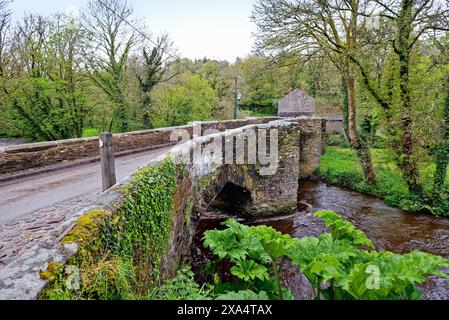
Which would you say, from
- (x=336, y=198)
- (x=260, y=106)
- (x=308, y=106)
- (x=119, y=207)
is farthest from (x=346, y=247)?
(x=260, y=106)

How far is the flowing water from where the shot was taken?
24.0 ft

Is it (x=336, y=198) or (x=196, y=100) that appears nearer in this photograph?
(x=336, y=198)

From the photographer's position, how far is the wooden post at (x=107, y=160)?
4641 mm

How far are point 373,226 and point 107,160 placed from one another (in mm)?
9381

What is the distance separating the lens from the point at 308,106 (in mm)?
29062

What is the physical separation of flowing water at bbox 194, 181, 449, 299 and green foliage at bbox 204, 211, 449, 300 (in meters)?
3.74

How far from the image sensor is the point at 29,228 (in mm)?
4359

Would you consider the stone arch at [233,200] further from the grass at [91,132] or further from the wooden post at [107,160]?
the grass at [91,132]

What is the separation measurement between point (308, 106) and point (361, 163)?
15.5 meters

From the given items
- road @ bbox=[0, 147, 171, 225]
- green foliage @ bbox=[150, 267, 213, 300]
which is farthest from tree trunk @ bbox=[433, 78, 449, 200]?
green foliage @ bbox=[150, 267, 213, 300]

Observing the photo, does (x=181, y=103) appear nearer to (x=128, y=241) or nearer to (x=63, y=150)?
(x=63, y=150)

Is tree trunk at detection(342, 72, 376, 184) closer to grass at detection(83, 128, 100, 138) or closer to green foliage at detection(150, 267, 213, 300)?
green foliage at detection(150, 267, 213, 300)
